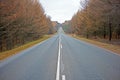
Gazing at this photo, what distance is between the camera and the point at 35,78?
31.5 feet

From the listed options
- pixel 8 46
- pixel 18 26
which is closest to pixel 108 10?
pixel 18 26

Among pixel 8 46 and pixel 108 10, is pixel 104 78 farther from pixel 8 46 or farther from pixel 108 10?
pixel 8 46

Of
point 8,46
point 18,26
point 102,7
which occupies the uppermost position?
point 102,7

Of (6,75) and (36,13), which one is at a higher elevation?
(36,13)

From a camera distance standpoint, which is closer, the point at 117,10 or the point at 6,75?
the point at 6,75

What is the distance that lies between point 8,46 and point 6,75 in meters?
30.8

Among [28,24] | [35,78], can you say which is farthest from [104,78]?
[28,24]

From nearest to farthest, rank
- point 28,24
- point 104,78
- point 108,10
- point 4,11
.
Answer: point 104,78, point 4,11, point 108,10, point 28,24

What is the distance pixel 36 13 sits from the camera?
56.8m

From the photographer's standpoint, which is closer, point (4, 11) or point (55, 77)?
point (55, 77)

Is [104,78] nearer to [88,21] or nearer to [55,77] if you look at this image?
[55,77]

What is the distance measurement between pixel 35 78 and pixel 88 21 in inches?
1792

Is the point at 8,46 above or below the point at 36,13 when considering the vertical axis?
below

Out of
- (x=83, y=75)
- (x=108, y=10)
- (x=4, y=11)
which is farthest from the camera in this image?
(x=108, y=10)
